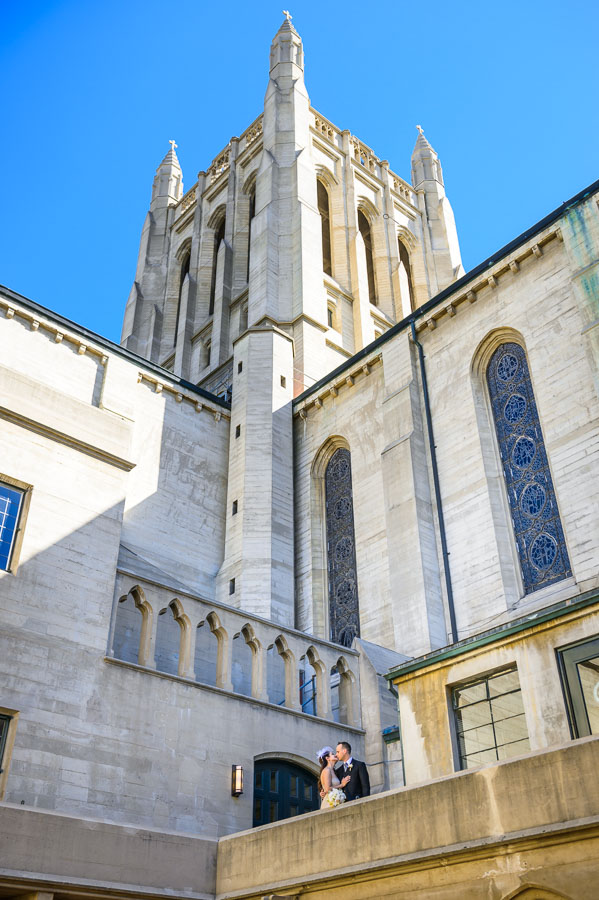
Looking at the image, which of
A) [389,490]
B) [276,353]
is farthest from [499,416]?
[276,353]

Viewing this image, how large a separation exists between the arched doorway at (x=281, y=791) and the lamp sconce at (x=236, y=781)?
26.8 inches

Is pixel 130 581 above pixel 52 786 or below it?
above

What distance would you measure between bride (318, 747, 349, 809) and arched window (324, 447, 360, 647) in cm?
1045

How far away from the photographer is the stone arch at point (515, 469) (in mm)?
18172

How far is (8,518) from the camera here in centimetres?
1315

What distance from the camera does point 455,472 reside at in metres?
20.6

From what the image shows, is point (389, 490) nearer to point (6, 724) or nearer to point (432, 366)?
point (432, 366)

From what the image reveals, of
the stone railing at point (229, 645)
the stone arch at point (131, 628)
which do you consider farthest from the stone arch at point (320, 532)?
the stone arch at point (131, 628)

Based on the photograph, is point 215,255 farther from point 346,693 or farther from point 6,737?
point 6,737

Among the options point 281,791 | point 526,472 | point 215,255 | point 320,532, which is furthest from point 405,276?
point 281,791

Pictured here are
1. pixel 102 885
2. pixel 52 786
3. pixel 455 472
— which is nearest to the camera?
pixel 102 885

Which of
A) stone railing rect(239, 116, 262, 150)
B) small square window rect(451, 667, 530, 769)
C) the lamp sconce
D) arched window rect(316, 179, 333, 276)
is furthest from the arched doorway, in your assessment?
stone railing rect(239, 116, 262, 150)

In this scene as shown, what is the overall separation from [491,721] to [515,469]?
31.4 ft

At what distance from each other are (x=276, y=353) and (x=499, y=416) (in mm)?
8852
